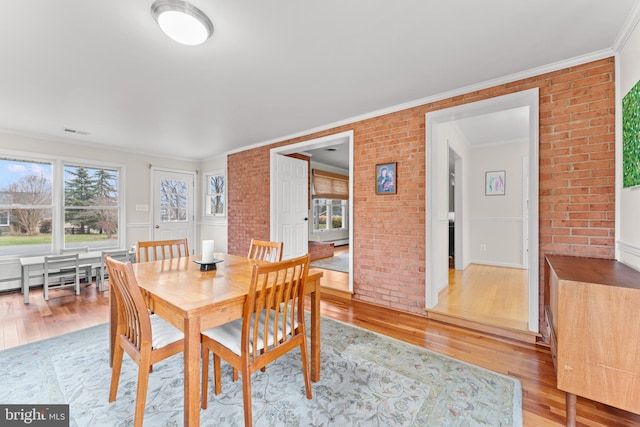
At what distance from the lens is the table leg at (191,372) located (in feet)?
4.09

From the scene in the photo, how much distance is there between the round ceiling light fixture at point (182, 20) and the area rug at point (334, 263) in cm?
404

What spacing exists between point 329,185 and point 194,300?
6584 mm

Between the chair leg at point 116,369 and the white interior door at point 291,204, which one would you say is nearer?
the chair leg at point 116,369

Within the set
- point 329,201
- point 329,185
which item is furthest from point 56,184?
point 329,201

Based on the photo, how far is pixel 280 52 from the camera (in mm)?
2059

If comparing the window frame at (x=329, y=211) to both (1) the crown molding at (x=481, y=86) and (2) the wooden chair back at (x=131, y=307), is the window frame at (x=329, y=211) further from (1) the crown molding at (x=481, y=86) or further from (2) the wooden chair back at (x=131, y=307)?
(2) the wooden chair back at (x=131, y=307)

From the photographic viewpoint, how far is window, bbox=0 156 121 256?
13.3 feet

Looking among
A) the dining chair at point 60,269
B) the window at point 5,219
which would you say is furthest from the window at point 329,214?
the window at point 5,219

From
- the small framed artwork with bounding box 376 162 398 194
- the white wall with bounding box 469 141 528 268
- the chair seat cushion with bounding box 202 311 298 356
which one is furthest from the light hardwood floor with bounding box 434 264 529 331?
the chair seat cushion with bounding box 202 311 298 356

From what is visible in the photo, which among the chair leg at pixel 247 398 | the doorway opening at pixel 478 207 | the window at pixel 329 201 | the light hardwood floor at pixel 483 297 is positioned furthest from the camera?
the window at pixel 329 201

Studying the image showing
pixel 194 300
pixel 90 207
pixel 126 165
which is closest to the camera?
pixel 194 300

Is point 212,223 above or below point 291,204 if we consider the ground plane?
below

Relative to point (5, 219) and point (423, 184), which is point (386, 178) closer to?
point (423, 184)

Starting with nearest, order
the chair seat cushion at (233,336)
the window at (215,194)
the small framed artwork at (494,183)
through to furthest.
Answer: the chair seat cushion at (233,336) < the small framed artwork at (494,183) < the window at (215,194)
